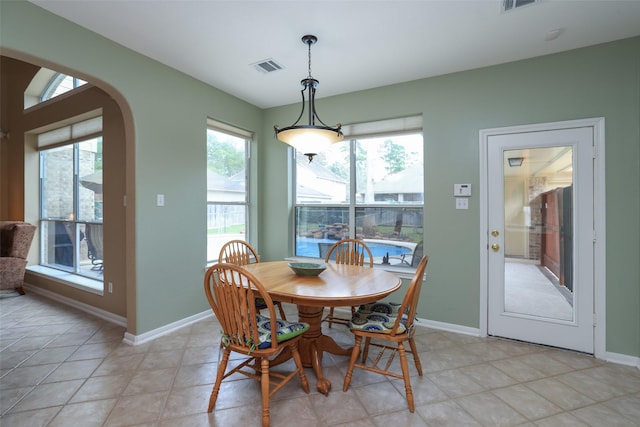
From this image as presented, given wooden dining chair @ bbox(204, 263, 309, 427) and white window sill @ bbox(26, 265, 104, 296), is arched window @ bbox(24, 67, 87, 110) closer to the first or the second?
white window sill @ bbox(26, 265, 104, 296)

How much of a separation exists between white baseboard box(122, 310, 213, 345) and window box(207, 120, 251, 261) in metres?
0.66

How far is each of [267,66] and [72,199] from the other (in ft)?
11.1

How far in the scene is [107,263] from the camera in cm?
334

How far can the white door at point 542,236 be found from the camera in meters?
2.63

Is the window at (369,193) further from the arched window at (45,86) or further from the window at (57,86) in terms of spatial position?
the arched window at (45,86)

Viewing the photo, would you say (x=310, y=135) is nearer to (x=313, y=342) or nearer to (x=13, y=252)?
(x=313, y=342)

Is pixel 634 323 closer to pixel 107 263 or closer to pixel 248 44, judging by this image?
pixel 248 44

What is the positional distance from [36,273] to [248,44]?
14.6 feet

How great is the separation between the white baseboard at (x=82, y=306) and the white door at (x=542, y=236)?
386 centimetres

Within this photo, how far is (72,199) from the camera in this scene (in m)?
4.18

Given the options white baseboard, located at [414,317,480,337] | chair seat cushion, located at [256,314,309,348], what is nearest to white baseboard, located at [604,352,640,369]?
white baseboard, located at [414,317,480,337]

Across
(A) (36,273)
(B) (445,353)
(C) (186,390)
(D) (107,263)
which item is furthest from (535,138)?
(A) (36,273)

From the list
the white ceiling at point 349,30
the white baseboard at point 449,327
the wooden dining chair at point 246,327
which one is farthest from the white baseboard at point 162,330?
the white ceiling at point 349,30

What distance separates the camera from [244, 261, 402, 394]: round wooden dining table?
1.86 metres
